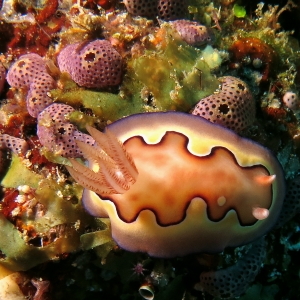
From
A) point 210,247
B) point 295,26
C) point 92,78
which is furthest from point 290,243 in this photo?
point 295,26

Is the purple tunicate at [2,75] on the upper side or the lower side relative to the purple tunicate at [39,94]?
lower

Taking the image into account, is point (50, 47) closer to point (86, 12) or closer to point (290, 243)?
point (86, 12)

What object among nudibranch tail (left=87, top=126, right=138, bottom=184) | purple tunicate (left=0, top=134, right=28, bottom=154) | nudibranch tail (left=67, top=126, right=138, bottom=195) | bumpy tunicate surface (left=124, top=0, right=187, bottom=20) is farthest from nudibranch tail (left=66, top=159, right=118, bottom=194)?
bumpy tunicate surface (left=124, top=0, right=187, bottom=20)

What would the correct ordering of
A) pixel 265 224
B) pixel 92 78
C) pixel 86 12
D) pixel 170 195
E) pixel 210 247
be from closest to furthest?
pixel 170 195, pixel 210 247, pixel 265 224, pixel 92 78, pixel 86 12

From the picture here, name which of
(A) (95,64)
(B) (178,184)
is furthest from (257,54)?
(B) (178,184)

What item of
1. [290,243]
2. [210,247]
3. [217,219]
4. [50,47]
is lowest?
[290,243]

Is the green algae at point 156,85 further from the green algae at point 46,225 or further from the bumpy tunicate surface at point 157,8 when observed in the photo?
the green algae at point 46,225

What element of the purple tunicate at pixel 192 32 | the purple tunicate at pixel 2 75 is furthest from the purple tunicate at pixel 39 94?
the purple tunicate at pixel 192 32
